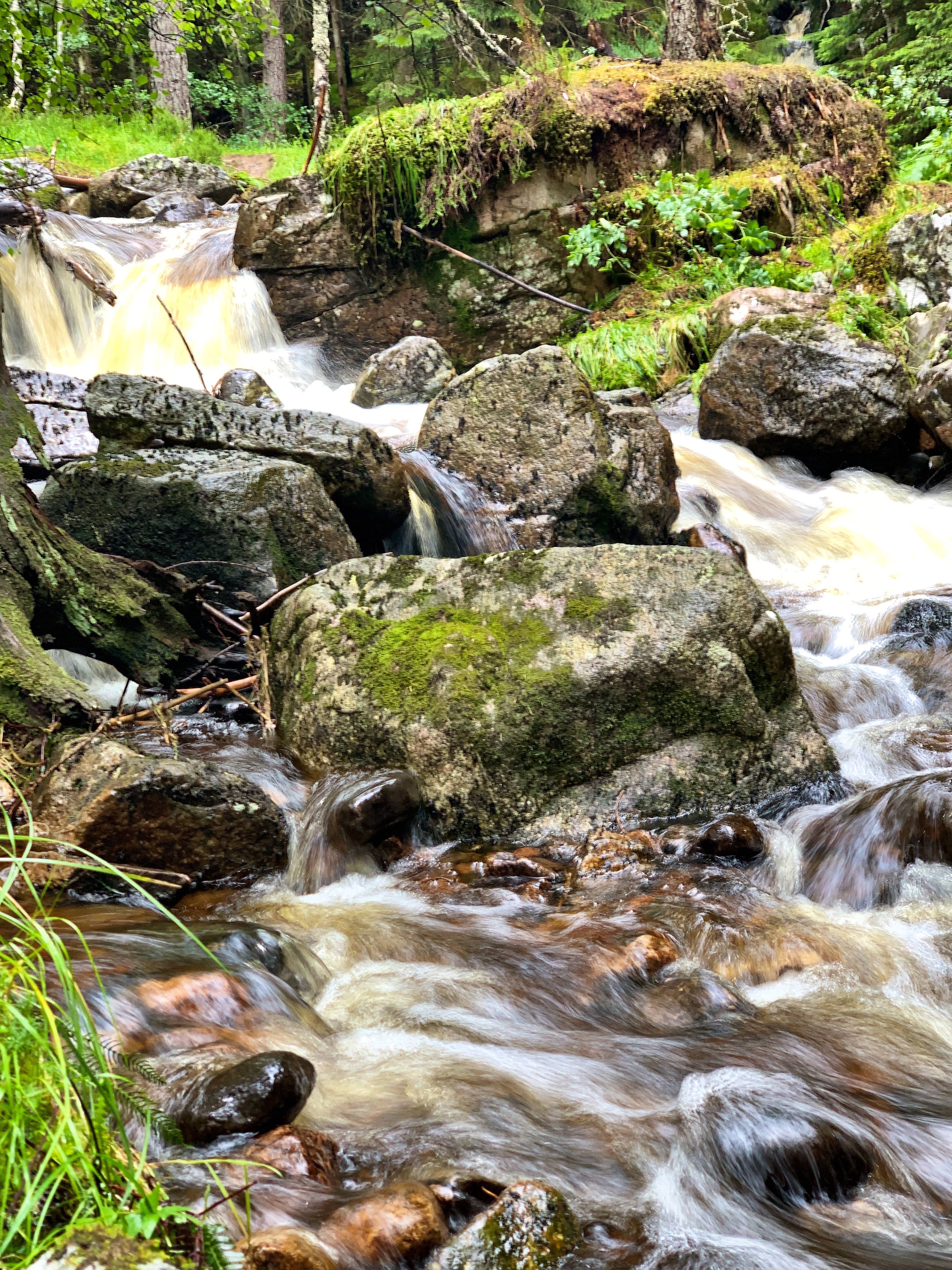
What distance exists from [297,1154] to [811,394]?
301 inches

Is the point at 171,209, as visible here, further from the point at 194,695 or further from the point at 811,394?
the point at 194,695

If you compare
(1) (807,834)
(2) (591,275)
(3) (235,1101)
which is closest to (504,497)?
(1) (807,834)

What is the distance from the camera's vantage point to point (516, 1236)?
5.83 ft

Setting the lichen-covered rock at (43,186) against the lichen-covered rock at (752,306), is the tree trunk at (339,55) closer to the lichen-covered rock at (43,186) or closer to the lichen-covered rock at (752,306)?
the lichen-covered rock at (43,186)

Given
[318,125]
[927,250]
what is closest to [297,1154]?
[927,250]

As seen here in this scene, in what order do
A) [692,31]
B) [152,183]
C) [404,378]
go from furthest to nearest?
1. [152,183]
2. [692,31]
3. [404,378]

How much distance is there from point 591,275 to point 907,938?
9.96 m

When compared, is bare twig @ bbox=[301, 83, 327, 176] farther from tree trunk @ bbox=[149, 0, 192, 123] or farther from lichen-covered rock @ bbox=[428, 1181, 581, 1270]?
lichen-covered rock @ bbox=[428, 1181, 581, 1270]

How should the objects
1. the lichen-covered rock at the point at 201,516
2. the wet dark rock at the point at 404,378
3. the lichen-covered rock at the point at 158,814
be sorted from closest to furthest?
1. the lichen-covered rock at the point at 158,814
2. the lichen-covered rock at the point at 201,516
3. the wet dark rock at the point at 404,378

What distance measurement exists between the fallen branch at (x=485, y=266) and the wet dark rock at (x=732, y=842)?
8313mm

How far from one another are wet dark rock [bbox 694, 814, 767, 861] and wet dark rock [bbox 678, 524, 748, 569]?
309 centimetres

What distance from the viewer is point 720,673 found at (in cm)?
413

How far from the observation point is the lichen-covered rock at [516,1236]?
175 centimetres

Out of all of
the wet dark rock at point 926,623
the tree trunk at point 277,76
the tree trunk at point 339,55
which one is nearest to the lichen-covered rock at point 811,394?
the wet dark rock at point 926,623
